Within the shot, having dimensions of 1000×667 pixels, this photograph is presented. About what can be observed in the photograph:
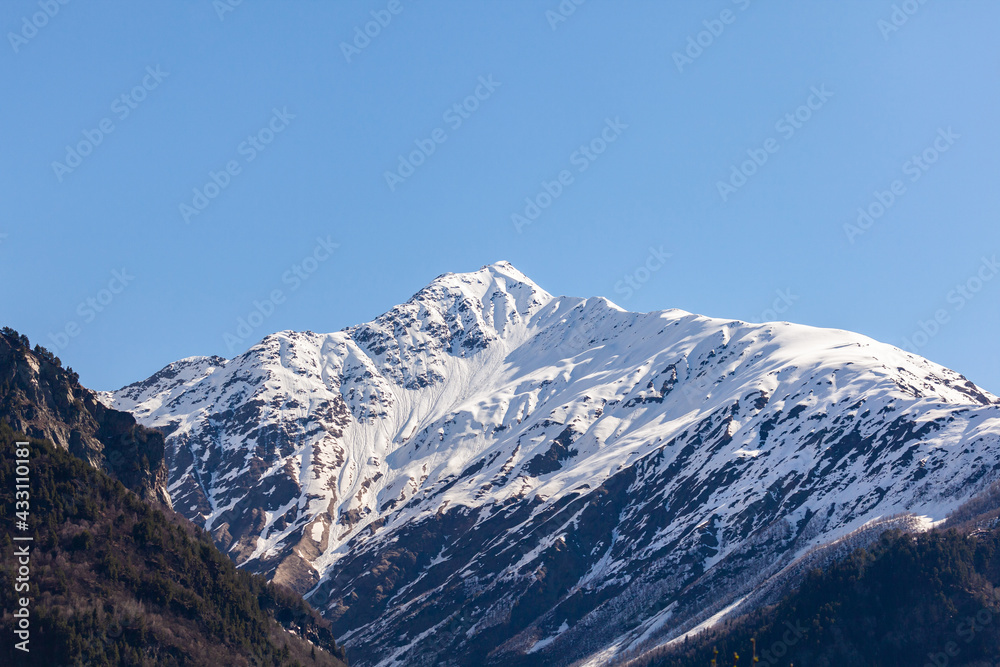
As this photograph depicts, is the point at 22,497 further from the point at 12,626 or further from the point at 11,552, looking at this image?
the point at 12,626

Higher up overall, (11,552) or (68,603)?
(11,552)

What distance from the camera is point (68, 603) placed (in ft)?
637

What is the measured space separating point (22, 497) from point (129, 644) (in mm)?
34101

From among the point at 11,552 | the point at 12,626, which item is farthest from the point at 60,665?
the point at 11,552

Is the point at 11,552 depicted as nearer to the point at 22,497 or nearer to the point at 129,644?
the point at 22,497

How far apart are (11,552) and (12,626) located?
16.5 m

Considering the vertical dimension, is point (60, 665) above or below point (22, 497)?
below

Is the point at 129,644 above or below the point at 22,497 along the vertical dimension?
below

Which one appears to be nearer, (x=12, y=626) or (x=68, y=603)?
(x=12, y=626)

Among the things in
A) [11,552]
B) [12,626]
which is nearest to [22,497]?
[11,552]

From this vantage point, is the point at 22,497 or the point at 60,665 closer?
the point at 60,665

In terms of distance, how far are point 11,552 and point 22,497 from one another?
11295 millimetres

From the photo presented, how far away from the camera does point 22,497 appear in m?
200

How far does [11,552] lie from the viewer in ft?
632
